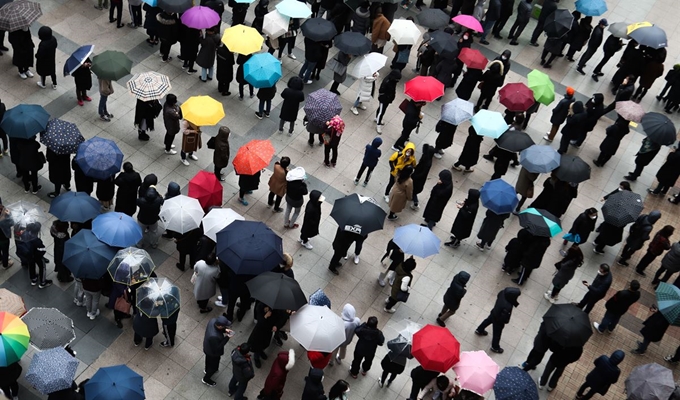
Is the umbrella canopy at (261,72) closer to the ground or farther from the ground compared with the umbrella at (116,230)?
farther from the ground

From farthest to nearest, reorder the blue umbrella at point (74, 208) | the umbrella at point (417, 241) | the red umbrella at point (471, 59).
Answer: the red umbrella at point (471, 59) < the umbrella at point (417, 241) < the blue umbrella at point (74, 208)

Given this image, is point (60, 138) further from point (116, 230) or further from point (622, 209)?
point (622, 209)

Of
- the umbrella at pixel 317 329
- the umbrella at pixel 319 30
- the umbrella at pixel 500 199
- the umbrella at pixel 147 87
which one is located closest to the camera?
the umbrella at pixel 317 329

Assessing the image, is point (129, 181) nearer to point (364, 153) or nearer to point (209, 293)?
point (209, 293)

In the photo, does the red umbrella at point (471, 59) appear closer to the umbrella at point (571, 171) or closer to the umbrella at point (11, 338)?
the umbrella at point (571, 171)

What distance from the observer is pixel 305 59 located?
63.9ft

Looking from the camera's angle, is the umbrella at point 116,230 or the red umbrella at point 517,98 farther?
the red umbrella at point 517,98

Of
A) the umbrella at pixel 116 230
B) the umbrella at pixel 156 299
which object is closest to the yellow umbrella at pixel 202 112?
the umbrella at pixel 116 230

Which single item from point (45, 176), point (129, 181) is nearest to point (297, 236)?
point (129, 181)

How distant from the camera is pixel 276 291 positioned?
41.4ft

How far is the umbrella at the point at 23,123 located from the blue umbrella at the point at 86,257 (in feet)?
8.95

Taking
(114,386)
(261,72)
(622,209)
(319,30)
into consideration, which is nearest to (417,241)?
(622,209)

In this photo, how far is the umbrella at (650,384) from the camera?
42.7 ft

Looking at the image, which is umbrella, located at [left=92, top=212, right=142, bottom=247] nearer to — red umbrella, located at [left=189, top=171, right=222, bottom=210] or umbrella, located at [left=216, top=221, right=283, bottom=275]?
umbrella, located at [left=216, top=221, right=283, bottom=275]
